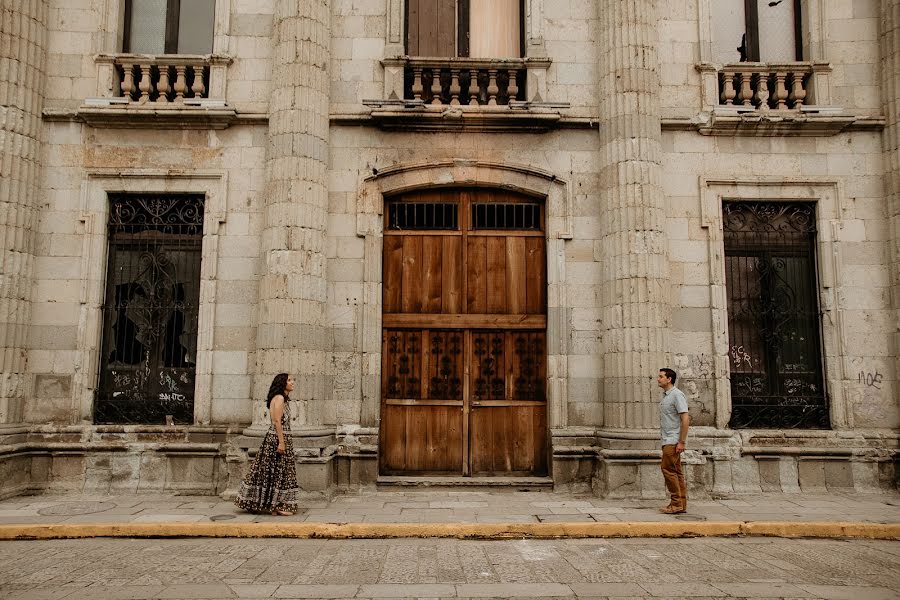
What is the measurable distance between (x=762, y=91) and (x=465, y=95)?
4983 mm

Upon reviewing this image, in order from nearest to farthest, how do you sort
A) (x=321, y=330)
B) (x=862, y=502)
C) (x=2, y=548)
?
(x=2, y=548) < (x=862, y=502) < (x=321, y=330)

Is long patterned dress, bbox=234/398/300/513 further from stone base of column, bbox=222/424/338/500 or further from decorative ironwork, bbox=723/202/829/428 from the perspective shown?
decorative ironwork, bbox=723/202/829/428

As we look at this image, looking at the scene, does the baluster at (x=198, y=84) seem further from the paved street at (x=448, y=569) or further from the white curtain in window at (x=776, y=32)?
the white curtain in window at (x=776, y=32)

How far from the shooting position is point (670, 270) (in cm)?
1038

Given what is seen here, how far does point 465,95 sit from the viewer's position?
430 inches

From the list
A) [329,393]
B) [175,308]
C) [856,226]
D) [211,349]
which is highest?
[856,226]

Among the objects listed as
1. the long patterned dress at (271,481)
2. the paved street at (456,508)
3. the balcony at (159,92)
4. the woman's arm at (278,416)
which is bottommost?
the paved street at (456,508)

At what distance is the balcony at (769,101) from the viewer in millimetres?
10539

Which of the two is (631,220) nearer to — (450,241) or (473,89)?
(450,241)

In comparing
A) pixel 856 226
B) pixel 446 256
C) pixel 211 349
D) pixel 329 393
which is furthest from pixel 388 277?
pixel 856 226

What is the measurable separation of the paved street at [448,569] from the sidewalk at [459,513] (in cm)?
21

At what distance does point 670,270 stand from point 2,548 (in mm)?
9641

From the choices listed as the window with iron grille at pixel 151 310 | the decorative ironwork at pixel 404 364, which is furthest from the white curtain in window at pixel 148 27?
the decorative ironwork at pixel 404 364

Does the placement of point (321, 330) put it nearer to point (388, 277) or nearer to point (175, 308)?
point (388, 277)
